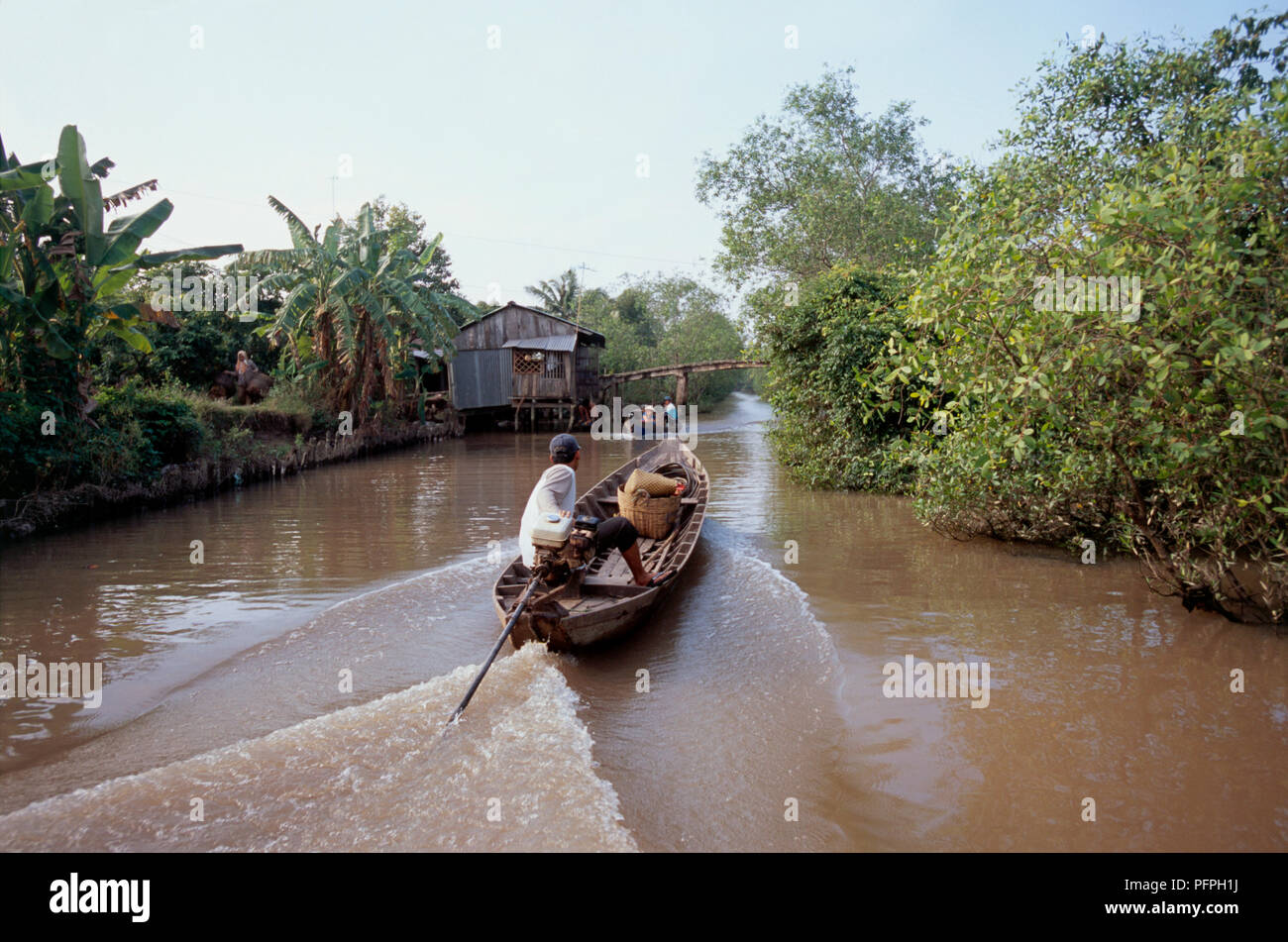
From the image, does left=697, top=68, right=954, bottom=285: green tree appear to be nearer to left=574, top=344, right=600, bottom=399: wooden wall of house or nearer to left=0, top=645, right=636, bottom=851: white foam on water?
left=574, top=344, right=600, bottom=399: wooden wall of house

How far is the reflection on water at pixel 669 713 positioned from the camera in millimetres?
3801

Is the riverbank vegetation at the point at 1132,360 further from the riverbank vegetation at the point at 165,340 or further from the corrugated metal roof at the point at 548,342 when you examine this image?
the corrugated metal roof at the point at 548,342

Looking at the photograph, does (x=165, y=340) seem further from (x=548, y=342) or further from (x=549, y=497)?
(x=549, y=497)

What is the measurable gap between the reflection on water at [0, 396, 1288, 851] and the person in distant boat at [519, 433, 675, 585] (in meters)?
0.80

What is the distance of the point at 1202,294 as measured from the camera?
4.94 meters

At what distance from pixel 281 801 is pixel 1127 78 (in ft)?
58.0

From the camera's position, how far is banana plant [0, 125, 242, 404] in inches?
395

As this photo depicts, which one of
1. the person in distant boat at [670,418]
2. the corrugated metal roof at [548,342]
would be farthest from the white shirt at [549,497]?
the corrugated metal roof at [548,342]

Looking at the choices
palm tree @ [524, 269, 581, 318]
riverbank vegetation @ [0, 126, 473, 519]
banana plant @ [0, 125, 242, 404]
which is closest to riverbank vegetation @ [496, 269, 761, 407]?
palm tree @ [524, 269, 581, 318]

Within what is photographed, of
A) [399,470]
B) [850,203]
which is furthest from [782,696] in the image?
[850,203]

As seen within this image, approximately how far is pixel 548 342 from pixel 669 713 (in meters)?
26.2

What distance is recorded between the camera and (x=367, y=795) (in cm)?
391

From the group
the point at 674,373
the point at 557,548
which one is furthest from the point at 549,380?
the point at 557,548

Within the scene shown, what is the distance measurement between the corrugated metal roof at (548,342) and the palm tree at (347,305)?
6666mm
